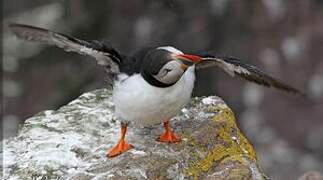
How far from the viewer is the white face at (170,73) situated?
5.49m

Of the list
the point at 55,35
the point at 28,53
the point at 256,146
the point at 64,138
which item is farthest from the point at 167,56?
the point at 28,53

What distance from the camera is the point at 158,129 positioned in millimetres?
6633

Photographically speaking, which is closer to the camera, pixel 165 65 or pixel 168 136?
pixel 165 65

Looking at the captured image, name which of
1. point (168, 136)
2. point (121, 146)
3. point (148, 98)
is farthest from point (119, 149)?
point (148, 98)

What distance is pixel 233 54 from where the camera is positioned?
41.9 ft

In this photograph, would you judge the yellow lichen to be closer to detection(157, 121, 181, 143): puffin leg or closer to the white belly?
detection(157, 121, 181, 143): puffin leg

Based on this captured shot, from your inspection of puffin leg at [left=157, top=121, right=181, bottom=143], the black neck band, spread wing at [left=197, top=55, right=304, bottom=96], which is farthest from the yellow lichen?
the black neck band

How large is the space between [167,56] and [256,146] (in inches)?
292

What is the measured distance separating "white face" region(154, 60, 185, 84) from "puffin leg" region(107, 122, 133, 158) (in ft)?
2.24

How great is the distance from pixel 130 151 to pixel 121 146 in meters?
0.08

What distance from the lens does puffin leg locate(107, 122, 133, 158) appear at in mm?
6059

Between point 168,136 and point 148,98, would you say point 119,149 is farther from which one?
point 148,98

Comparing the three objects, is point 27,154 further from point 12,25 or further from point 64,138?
point 12,25

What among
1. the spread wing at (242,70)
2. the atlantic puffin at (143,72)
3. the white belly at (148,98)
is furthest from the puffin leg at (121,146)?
the spread wing at (242,70)
